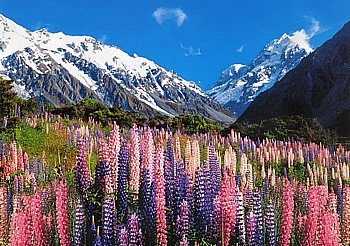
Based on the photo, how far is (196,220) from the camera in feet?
14.8

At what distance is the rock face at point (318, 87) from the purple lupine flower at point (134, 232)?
206ft

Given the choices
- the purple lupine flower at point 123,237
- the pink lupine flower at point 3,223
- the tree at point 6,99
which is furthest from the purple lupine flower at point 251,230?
the tree at point 6,99

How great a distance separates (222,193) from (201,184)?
1.39ft

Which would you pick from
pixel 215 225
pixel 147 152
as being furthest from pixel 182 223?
pixel 147 152

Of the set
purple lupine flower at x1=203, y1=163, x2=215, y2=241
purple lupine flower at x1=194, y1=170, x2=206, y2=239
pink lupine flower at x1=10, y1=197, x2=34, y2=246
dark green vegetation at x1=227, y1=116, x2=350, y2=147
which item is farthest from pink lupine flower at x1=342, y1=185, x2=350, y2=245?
dark green vegetation at x1=227, y1=116, x2=350, y2=147

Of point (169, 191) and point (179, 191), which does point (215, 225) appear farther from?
point (169, 191)

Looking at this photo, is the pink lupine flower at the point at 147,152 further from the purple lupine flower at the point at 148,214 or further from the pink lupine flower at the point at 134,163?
the purple lupine flower at the point at 148,214

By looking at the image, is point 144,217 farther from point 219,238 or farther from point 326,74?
point 326,74

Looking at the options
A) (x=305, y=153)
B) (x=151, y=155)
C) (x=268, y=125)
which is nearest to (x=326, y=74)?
(x=268, y=125)

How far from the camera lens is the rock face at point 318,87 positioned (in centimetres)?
7312

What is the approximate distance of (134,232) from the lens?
390 cm

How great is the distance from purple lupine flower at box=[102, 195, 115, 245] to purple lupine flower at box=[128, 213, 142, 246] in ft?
0.61

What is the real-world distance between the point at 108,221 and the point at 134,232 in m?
0.27

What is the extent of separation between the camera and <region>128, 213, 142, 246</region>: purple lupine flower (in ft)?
12.7
